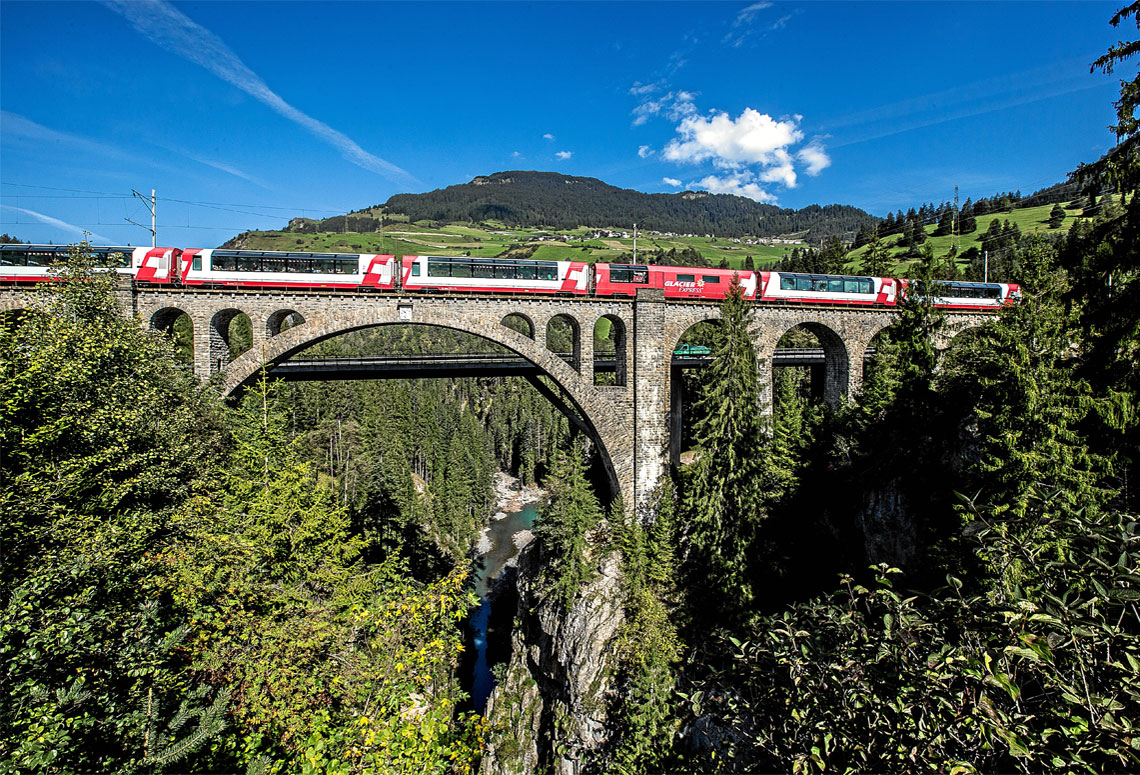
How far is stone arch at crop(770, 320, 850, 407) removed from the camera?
2803cm

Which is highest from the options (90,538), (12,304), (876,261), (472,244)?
(472,244)

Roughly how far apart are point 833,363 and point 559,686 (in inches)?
858

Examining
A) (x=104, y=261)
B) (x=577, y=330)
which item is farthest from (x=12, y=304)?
(x=577, y=330)

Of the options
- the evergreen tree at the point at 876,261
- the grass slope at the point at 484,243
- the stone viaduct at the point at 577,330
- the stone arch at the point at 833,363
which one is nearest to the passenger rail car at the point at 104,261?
the stone viaduct at the point at 577,330

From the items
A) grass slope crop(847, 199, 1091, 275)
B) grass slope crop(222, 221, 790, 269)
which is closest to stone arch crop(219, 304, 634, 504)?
grass slope crop(847, 199, 1091, 275)

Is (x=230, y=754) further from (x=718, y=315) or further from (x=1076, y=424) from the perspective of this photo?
(x=718, y=315)

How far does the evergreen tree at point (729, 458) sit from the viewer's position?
20125mm

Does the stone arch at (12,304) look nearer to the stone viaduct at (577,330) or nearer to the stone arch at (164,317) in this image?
the stone viaduct at (577,330)

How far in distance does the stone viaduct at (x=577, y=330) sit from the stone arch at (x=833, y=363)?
7 cm

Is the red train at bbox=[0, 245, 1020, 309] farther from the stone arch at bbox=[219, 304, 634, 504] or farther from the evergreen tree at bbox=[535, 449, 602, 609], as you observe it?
the evergreen tree at bbox=[535, 449, 602, 609]

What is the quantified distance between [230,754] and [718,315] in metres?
24.0

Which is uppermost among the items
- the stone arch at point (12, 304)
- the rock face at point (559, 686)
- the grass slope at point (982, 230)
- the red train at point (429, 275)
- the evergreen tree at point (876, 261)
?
Result: the grass slope at point (982, 230)

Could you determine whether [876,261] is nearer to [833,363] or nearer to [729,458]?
[833,363]

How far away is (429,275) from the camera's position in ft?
75.0
